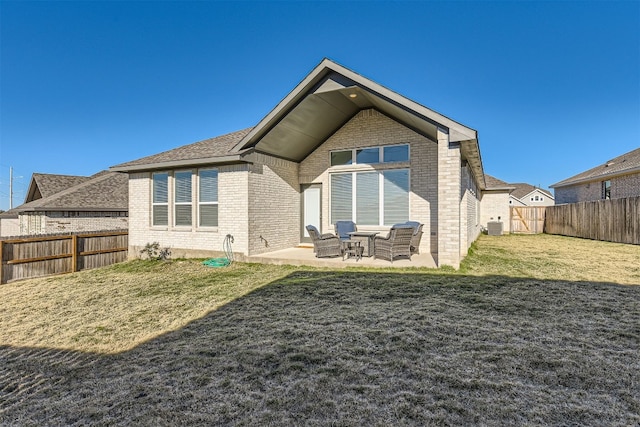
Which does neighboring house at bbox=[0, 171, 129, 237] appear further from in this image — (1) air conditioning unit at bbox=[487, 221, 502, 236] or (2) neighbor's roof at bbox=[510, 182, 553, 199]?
(2) neighbor's roof at bbox=[510, 182, 553, 199]

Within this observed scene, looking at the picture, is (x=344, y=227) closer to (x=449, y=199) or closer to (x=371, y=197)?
(x=371, y=197)

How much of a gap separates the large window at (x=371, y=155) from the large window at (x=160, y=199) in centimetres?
619

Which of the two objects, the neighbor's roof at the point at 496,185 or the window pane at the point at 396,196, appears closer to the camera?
the window pane at the point at 396,196

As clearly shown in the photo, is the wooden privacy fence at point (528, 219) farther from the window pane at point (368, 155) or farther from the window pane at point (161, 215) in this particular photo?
the window pane at point (161, 215)

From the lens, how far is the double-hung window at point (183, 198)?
1073 centimetres

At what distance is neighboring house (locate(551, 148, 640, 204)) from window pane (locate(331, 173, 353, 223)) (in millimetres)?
17087

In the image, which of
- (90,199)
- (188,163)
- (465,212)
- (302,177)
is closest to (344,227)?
(302,177)

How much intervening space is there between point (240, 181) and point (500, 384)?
842cm

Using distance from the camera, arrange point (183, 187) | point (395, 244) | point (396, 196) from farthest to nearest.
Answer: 1. point (183, 187)
2. point (396, 196)
3. point (395, 244)

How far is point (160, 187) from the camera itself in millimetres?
11281

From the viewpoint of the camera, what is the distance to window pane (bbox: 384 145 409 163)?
10578mm

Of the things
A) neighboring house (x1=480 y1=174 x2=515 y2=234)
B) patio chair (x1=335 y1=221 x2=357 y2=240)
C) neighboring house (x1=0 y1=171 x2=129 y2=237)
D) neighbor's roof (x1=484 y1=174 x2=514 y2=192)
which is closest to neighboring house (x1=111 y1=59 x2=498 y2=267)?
patio chair (x1=335 y1=221 x2=357 y2=240)

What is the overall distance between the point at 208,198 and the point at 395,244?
6315 millimetres

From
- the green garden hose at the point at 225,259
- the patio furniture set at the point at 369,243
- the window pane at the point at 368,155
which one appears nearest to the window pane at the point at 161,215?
the green garden hose at the point at 225,259
